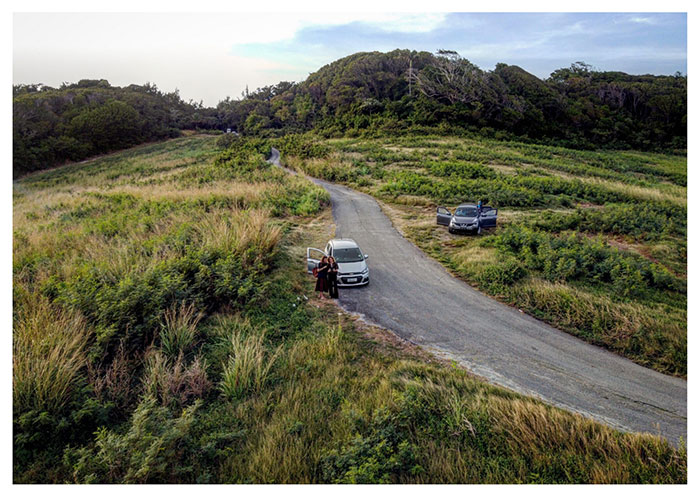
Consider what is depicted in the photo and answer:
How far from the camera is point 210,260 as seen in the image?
37.2ft

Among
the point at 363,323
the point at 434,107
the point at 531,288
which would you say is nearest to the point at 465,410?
the point at 363,323

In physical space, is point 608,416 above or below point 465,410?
below

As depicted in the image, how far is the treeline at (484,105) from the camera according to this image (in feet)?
217

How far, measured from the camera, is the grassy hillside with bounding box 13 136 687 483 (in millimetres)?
4809

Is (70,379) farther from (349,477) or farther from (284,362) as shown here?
(349,477)

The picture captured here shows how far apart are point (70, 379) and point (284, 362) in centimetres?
374

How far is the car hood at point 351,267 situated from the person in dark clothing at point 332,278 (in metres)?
0.86

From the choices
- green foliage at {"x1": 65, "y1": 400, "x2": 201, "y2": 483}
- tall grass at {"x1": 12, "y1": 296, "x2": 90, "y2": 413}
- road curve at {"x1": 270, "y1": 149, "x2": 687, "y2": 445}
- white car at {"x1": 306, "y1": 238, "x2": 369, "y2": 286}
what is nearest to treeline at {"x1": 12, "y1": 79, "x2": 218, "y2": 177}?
white car at {"x1": 306, "y1": 238, "x2": 369, "y2": 286}

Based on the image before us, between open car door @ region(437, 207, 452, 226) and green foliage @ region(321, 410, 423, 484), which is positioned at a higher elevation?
open car door @ region(437, 207, 452, 226)

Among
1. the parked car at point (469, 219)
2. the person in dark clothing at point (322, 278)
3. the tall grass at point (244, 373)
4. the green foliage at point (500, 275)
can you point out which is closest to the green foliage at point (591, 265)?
the green foliage at point (500, 275)

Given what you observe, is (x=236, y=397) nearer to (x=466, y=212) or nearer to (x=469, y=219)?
(x=469, y=219)

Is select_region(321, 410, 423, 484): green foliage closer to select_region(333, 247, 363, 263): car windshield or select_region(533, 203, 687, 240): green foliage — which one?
select_region(333, 247, 363, 263): car windshield

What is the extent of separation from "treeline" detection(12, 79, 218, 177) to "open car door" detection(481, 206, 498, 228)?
199 feet

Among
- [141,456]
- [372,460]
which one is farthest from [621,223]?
[141,456]
